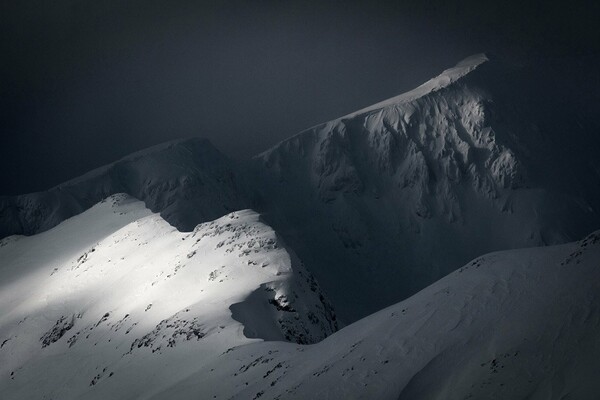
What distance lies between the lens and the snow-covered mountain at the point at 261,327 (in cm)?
1827

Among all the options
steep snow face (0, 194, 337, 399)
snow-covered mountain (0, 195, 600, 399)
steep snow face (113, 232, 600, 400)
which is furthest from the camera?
steep snow face (0, 194, 337, 399)

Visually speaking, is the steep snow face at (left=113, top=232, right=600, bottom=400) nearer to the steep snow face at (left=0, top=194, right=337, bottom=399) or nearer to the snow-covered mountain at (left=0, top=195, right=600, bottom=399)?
the snow-covered mountain at (left=0, top=195, right=600, bottom=399)

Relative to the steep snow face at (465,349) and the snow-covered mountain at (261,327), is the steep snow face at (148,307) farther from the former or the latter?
the steep snow face at (465,349)

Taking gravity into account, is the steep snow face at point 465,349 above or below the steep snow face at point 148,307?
above

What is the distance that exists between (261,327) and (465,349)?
18.3 m

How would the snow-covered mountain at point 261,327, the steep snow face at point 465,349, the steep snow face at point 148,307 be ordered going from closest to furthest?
the steep snow face at point 465,349 → the snow-covered mountain at point 261,327 → the steep snow face at point 148,307

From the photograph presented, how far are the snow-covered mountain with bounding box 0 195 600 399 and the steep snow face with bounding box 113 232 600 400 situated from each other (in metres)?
0.07

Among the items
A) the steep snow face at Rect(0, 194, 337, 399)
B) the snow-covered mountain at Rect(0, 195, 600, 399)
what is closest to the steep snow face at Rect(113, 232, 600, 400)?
the snow-covered mountain at Rect(0, 195, 600, 399)

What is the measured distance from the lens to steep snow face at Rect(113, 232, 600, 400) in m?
16.9

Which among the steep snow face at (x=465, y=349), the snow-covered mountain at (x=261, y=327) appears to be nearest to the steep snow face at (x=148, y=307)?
the snow-covered mountain at (x=261, y=327)

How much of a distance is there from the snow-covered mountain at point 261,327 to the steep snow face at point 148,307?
0.16 meters

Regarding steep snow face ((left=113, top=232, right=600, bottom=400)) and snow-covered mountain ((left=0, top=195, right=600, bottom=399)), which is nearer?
steep snow face ((left=113, top=232, right=600, bottom=400))

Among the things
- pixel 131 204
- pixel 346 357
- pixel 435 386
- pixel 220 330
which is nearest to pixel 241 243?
pixel 220 330

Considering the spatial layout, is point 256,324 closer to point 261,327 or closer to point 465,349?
point 261,327
